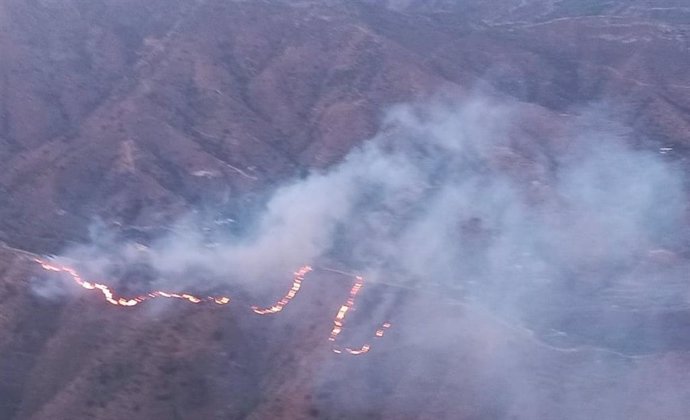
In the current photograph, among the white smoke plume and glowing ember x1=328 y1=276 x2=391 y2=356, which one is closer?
glowing ember x1=328 y1=276 x2=391 y2=356

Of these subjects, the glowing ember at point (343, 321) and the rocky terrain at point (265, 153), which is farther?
the glowing ember at point (343, 321)

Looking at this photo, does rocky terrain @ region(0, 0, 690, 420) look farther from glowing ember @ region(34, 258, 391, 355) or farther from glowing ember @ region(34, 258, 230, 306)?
glowing ember @ region(34, 258, 230, 306)

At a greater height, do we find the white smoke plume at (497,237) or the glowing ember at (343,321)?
the white smoke plume at (497,237)

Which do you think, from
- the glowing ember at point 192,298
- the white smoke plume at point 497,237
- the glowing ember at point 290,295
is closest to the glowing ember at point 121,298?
the glowing ember at point 192,298

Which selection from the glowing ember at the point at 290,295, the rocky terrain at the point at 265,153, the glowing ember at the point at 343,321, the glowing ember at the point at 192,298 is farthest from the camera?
the glowing ember at the point at 290,295

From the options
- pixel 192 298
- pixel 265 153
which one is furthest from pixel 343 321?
pixel 265 153

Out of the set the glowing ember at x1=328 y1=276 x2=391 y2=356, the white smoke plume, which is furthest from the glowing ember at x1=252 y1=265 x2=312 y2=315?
the glowing ember at x1=328 y1=276 x2=391 y2=356

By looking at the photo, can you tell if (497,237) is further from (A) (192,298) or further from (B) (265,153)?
(A) (192,298)

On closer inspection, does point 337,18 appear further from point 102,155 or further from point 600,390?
point 600,390

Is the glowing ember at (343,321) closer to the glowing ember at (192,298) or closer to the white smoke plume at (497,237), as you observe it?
the glowing ember at (192,298)
